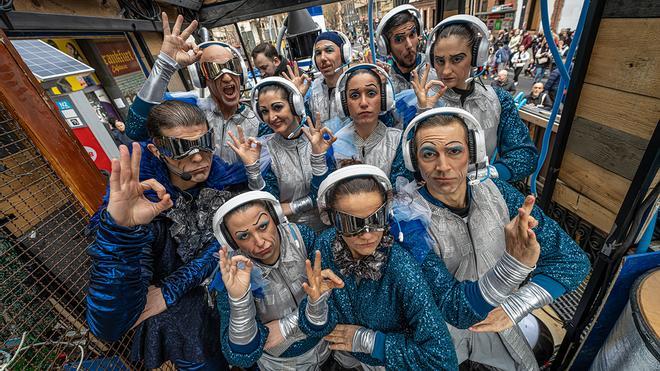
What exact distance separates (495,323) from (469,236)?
519 mm

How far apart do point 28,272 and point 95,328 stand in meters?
0.62

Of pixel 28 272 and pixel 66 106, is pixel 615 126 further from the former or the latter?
pixel 66 106

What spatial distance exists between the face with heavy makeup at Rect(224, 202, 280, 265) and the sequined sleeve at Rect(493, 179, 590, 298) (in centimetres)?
166

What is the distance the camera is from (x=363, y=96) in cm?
244

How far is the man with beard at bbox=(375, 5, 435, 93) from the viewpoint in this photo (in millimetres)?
3096

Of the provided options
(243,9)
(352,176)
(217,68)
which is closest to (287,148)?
(217,68)

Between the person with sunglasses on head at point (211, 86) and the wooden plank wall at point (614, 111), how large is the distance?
2.80 m

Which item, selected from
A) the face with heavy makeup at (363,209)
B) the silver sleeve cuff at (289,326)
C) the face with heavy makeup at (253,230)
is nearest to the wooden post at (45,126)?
the face with heavy makeup at (253,230)

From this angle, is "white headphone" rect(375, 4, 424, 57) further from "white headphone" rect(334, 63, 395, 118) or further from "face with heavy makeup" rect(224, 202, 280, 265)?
"face with heavy makeup" rect(224, 202, 280, 265)

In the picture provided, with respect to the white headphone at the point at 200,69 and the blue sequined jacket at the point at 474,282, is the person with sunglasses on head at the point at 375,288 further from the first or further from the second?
the white headphone at the point at 200,69

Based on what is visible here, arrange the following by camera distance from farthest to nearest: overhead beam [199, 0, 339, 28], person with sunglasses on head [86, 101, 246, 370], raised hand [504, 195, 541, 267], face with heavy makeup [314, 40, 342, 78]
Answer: overhead beam [199, 0, 339, 28]
face with heavy makeup [314, 40, 342, 78]
person with sunglasses on head [86, 101, 246, 370]
raised hand [504, 195, 541, 267]

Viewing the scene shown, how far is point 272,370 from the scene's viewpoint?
2127 millimetres

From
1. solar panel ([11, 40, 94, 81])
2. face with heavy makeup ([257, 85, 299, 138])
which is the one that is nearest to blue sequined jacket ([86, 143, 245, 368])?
face with heavy makeup ([257, 85, 299, 138])

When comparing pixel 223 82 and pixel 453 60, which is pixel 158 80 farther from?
pixel 453 60
